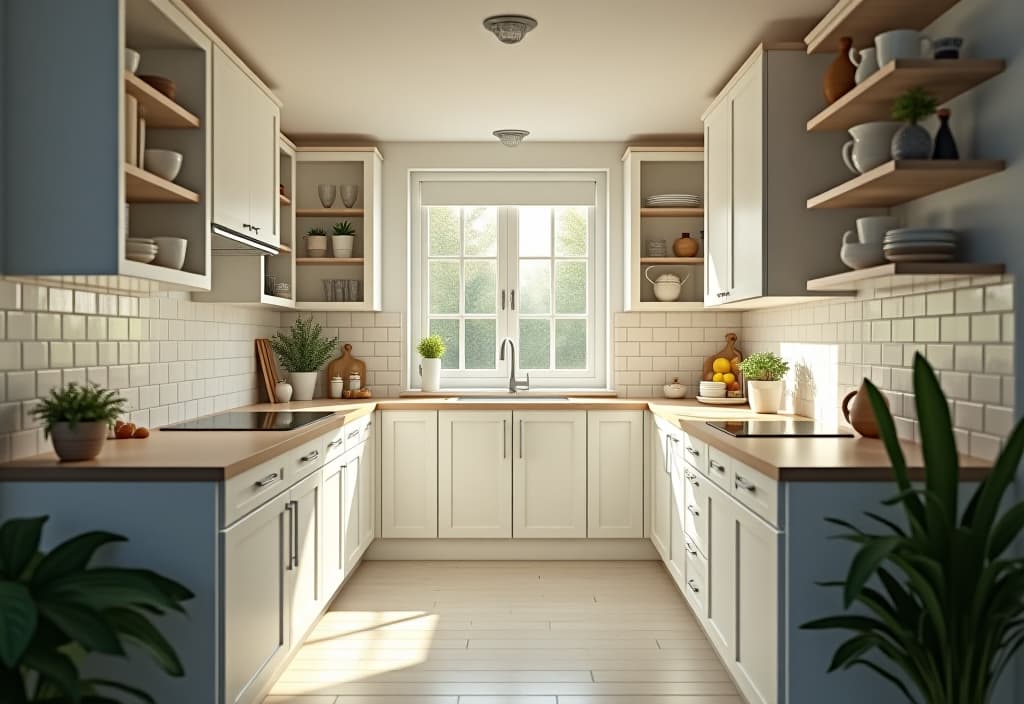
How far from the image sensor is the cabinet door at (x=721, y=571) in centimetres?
300

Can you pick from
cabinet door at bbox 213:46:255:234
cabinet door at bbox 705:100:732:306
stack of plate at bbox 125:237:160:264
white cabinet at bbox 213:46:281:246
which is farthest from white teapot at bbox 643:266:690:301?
stack of plate at bbox 125:237:160:264

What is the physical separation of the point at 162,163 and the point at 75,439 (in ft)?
3.39

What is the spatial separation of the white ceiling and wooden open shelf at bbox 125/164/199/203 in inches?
29.8

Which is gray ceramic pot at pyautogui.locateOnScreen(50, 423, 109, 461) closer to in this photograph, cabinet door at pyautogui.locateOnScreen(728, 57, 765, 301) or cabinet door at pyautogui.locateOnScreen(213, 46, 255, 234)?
cabinet door at pyautogui.locateOnScreen(213, 46, 255, 234)

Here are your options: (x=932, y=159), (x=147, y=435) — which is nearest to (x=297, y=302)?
(x=147, y=435)

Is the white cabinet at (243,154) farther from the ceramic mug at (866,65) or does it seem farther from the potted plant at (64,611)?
the ceramic mug at (866,65)

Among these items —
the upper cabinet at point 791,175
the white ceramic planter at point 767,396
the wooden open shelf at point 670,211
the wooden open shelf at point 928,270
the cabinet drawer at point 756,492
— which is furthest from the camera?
the wooden open shelf at point 670,211

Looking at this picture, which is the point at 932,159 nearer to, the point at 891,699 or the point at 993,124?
the point at 993,124

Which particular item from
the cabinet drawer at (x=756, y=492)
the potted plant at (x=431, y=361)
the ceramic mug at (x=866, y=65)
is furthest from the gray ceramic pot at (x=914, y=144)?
→ the potted plant at (x=431, y=361)

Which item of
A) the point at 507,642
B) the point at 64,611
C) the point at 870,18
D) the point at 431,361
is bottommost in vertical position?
the point at 507,642

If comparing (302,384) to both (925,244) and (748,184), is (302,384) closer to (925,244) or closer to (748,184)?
(748,184)

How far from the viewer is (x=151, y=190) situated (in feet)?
9.36

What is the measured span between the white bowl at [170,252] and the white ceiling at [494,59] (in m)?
0.95

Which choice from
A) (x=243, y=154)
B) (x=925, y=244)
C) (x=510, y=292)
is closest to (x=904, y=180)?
(x=925, y=244)
